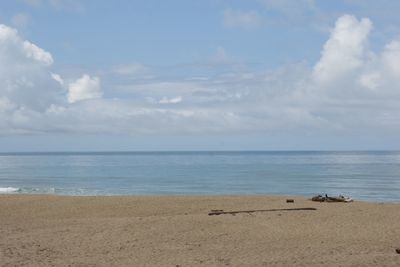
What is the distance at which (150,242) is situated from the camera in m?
14.3

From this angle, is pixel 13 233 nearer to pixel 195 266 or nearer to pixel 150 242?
pixel 150 242

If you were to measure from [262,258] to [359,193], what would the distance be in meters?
26.0

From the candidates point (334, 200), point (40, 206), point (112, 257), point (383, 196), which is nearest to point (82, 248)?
point (112, 257)

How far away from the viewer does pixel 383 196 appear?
113 ft

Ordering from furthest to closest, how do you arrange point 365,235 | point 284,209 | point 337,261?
point 284,209 → point 365,235 → point 337,261

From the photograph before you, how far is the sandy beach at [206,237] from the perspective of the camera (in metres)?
12.0

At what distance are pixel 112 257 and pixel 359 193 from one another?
2694 cm

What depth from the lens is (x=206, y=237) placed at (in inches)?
589

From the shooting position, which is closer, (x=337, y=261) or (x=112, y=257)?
(x=337, y=261)

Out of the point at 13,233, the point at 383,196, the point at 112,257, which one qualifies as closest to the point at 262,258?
the point at 112,257

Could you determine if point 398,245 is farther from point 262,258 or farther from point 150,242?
point 150,242

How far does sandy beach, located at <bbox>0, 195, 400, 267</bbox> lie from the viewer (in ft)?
39.3

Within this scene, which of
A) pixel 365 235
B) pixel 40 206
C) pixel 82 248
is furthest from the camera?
pixel 40 206

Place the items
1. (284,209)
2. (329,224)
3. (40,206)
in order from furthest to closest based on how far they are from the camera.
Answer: (40,206) → (284,209) → (329,224)
